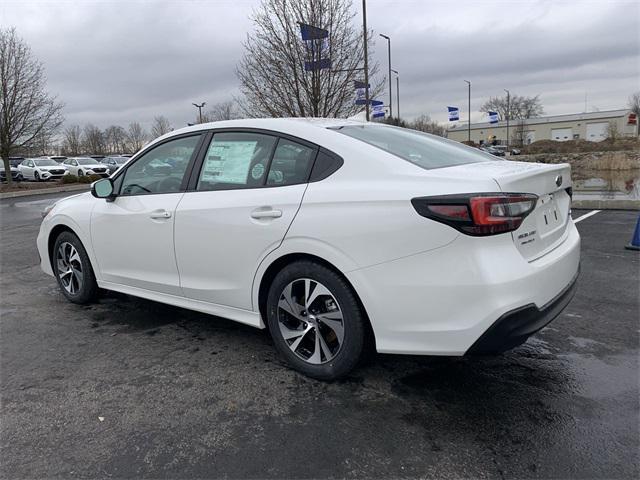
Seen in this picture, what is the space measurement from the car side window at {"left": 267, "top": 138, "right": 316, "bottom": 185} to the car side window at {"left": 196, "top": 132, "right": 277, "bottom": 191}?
0.07 metres

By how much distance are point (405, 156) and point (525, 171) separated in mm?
686

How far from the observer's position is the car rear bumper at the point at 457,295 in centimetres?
247

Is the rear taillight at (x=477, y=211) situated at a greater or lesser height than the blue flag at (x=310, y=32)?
lesser

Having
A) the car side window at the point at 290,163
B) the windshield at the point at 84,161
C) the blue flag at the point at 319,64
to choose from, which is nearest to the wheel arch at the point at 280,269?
the car side window at the point at 290,163

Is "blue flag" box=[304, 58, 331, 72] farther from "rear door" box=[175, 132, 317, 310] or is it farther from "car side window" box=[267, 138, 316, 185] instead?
"car side window" box=[267, 138, 316, 185]

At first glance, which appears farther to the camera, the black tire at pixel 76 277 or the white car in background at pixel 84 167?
the white car in background at pixel 84 167

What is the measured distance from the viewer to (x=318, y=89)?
528 inches

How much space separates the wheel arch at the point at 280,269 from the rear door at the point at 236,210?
0.08 m

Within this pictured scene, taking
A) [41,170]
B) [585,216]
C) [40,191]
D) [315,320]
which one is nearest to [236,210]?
[315,320]

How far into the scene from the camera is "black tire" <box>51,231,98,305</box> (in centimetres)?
461

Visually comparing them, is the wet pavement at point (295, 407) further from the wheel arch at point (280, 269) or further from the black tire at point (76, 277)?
the black tire at point (76, 277)

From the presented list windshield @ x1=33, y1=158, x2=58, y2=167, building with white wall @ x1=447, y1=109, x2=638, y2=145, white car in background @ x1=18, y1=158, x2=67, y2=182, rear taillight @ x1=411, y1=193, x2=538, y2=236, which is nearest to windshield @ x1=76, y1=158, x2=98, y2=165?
white car in background @ x1=18, y1=158, x2=67, y2=182

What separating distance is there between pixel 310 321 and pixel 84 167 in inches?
1310

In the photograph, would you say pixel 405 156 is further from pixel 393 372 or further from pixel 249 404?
pixel 249 404
